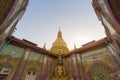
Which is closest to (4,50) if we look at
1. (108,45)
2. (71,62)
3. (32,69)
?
(32,69)

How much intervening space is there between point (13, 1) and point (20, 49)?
6.60m

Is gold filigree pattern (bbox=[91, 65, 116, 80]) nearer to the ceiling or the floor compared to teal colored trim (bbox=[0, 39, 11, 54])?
nearer to the floor

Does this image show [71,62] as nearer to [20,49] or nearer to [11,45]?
[20,49]

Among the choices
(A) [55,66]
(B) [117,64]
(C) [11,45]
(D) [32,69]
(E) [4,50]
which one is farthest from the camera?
(A) [55,66]

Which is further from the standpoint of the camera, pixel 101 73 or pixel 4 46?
pixel 101 73

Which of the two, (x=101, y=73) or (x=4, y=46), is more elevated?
(x=4, y=46)

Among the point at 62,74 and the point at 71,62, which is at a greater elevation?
the point at 71,62

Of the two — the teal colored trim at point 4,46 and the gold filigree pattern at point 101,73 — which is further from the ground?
the teal colored trim at point 4,46

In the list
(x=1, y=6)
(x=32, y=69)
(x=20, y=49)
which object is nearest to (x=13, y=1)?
(x=1, y=6)

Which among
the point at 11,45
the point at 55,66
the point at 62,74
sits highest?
the point at 11,45

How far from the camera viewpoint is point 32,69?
9.74 metres

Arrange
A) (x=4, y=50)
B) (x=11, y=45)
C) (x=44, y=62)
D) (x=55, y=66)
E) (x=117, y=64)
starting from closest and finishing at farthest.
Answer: (x=117, y=64) < (x=4, y=50) < (x=11, y=45) < (x=44, y=62) < (x=55, y=66)

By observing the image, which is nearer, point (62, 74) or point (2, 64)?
point (2, 64)

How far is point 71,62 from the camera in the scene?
10969mm
